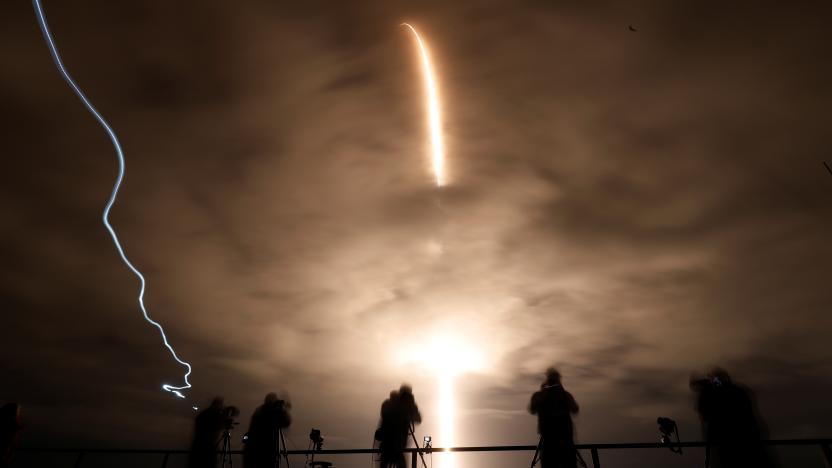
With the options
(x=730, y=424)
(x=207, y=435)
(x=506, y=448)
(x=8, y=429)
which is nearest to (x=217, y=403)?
Result: (x=207, y=435)

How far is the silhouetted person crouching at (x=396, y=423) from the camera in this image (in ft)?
24.4

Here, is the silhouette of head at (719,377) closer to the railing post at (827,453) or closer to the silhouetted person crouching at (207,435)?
the railing post at (827,453)

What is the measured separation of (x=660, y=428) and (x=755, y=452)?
1062mm

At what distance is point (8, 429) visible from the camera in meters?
5.59

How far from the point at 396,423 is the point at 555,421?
2.85 metres

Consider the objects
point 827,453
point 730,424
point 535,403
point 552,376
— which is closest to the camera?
point 827,453

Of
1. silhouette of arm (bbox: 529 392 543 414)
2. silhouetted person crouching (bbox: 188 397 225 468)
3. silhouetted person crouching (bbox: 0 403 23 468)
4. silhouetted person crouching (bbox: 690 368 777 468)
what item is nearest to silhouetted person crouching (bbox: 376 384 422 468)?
silhouette of arm (bbox: 529 392 543 414)

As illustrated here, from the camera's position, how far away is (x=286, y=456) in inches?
330

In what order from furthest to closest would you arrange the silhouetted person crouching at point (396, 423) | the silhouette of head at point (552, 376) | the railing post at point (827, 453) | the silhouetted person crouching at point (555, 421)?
the silhouetted person crouching at point (396, 423) → the silhouette of head at point (552, 376) → the silhouetted person crouching at point (555, 421) → the railing post at point (827, 453)

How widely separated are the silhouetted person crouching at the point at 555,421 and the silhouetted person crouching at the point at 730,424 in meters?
1.82

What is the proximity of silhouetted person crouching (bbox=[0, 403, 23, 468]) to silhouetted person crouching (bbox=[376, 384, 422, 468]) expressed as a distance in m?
5.19

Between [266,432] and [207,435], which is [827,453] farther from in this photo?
[207,435]

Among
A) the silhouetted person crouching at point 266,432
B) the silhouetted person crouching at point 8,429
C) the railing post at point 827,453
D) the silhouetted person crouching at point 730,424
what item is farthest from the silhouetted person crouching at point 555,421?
the silhouetted person crouching at point 8,429

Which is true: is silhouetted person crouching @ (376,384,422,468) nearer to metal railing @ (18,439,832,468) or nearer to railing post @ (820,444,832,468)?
metal railing @ (18,439,832,468)
